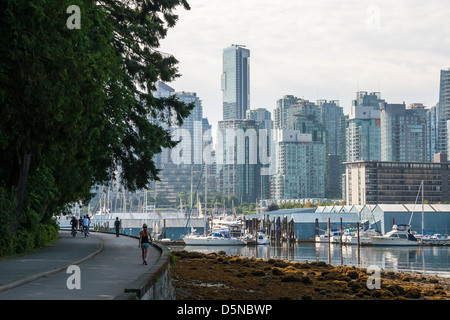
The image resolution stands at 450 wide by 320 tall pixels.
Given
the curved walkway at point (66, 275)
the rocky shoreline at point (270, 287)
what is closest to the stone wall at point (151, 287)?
the curved walkway at point (66, 275)

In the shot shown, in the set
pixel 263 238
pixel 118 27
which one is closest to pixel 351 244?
pixel 263 238

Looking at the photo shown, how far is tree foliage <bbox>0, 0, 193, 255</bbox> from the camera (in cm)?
1942

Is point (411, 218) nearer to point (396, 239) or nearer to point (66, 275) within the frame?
point (396, 239)

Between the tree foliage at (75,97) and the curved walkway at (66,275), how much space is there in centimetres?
374

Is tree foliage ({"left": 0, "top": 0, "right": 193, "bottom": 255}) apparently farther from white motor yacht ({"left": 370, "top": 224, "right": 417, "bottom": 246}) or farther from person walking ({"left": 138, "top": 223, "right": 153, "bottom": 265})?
white motor yacht ({"left": 370, "top": 224, "right": 417, "bottom": 246})

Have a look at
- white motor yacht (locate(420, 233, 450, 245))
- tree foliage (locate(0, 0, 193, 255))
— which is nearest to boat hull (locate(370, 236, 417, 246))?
white motor yacht (locate(420, 233, 450, 245))

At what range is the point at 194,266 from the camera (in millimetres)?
30250

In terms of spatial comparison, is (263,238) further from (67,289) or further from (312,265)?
(67,289)

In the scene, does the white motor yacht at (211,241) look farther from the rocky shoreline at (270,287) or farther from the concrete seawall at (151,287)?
the concrete seawall at (151,287)

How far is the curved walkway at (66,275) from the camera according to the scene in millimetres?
14453

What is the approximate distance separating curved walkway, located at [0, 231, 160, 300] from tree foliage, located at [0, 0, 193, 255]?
147 inches

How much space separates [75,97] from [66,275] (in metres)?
5.85
